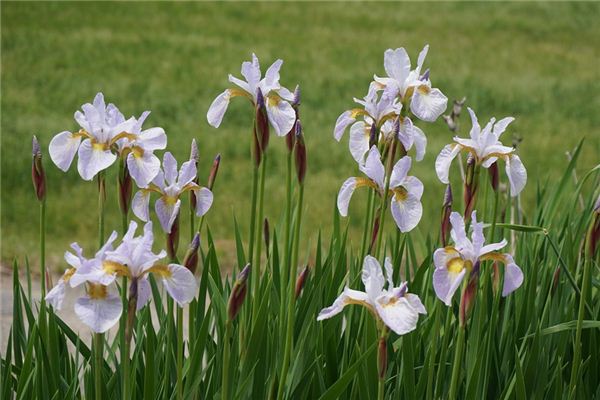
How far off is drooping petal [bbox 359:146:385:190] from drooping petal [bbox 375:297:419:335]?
413 mm

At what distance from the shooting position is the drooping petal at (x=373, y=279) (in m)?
1.80

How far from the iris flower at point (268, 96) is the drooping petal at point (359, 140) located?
Answer: 21cm

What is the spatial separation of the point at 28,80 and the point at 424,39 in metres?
4.17

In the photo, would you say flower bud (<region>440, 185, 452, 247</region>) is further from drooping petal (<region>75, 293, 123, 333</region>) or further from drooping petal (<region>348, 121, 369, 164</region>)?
drooping petal (<region>75, 293, 123, 333</region>)

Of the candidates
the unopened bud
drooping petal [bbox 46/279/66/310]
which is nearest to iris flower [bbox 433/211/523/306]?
the unopened bud

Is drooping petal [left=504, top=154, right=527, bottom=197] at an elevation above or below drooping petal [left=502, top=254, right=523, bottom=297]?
above

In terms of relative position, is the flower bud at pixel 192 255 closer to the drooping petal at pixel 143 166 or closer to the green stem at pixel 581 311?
the drooping petal at pixel 143 166

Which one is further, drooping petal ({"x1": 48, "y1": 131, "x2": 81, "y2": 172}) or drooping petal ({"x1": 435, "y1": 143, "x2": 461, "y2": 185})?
drooping petal ({"x1": 435, "y1": 143, "x2": 461, "y2": 185})

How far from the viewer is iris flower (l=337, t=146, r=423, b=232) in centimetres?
212

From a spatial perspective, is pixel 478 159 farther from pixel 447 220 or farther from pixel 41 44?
pixel 41 44

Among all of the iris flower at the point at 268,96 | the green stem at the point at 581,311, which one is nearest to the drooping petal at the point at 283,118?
the iris flower at the point at 268,96

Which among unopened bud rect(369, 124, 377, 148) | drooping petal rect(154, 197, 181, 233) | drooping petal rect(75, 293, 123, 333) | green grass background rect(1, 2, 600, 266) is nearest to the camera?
drooping petal rect(75, 293, 123, 333)

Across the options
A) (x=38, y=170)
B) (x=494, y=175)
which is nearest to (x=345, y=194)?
(x=494, y=175)

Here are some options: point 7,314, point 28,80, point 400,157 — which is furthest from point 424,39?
point 400,157
